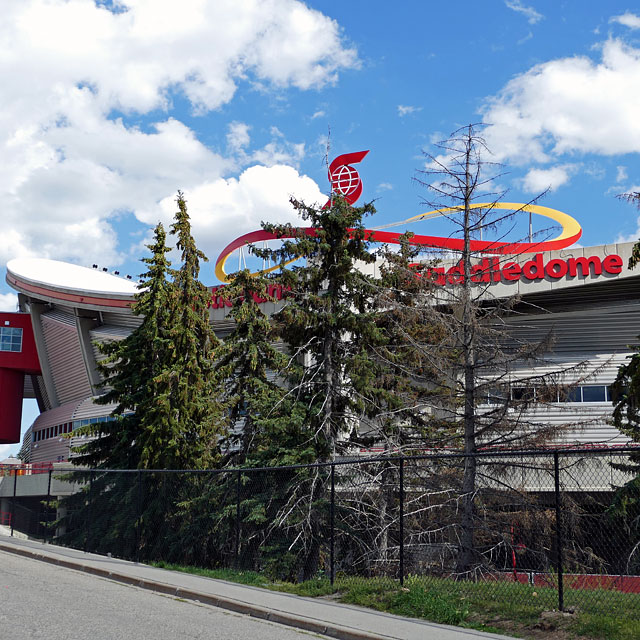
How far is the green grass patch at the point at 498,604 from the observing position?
798cm

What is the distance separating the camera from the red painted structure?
61.9 m

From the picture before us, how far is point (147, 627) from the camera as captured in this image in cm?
838

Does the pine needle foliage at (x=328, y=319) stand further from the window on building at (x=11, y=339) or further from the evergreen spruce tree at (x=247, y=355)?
the window on building at (x=11, y=339)

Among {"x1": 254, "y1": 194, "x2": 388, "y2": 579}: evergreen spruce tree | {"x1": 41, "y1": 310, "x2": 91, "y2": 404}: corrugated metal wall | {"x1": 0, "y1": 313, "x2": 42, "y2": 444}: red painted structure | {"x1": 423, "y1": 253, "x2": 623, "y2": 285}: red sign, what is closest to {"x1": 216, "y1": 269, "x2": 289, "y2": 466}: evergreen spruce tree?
{"x1": 254, "y1": 194, "x2": 388, "y2": 579}: evergreen spruce tree

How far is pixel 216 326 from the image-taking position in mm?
43750

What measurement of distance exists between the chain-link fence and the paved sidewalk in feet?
3.75

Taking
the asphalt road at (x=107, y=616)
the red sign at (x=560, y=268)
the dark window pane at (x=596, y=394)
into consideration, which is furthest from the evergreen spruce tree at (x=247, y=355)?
the dark window pane at (x=596, y=394)

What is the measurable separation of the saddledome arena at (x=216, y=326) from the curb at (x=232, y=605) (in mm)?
7259

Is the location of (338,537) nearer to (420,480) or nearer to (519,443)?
(420,480)

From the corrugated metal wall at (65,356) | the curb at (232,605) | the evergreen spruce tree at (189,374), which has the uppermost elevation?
the corrugated metal wall at (65,356)

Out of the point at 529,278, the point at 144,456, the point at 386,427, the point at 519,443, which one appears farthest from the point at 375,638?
the point at 529,278

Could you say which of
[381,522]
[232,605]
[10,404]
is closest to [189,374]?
[381,522]

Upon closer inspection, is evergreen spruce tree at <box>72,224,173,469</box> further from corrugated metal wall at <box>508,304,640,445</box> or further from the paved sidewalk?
corrugated metal wall at <box>508,304,640,445</box>

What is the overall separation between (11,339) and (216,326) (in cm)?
2693
